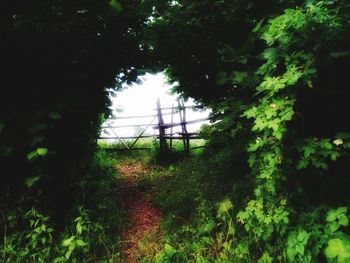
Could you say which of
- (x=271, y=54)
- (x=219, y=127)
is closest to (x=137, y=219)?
(x=219, y=127)

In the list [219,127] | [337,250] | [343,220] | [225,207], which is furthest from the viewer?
[219,127]

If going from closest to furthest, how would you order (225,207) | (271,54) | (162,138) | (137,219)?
(271,54), (225,207), (137,219), (162,138)

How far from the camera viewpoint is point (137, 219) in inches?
203

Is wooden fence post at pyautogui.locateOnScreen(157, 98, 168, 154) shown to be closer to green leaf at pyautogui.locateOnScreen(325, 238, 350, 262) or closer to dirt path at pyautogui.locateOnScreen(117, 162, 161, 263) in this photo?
dirt path at pyautogui.locateOnScreen(117, 162, 161, 263)

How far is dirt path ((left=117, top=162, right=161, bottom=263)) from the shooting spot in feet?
13.5

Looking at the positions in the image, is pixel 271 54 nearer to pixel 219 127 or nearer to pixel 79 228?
pixel 219 127

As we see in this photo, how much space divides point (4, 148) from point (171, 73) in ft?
13.7

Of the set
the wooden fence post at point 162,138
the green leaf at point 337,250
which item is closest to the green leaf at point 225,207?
the green leaf at point 337,250

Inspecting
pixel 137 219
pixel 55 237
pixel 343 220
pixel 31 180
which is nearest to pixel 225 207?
pixel 343 220

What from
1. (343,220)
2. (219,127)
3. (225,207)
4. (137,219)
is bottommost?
(137,219)

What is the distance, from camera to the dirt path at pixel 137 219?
4.12m

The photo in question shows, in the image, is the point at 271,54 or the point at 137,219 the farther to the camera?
the point at 137,219

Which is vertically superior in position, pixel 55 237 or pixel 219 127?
pixel 219 127

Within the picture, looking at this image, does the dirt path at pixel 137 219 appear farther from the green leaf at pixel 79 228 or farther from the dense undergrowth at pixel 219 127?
the green leaf at pixel 79 228
